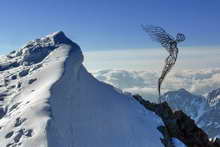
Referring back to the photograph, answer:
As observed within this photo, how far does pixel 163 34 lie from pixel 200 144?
18288mm

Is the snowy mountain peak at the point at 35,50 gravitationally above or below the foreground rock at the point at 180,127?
above

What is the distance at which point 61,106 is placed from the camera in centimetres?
2544

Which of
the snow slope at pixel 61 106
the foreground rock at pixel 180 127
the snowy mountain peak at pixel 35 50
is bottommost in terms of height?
the foreground rock at pixel 180 127

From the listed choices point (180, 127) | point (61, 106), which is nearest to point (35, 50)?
point (61, 106)

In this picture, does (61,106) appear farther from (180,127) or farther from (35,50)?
(180,127)

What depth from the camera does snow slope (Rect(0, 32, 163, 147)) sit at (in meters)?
21.7

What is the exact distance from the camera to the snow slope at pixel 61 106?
21734mm

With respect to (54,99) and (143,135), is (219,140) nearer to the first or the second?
(143,135)

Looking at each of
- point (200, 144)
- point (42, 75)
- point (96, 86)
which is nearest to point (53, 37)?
point (96, 86)

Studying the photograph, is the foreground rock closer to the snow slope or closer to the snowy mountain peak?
the snow slope

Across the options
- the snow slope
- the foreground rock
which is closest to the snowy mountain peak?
the snow slope

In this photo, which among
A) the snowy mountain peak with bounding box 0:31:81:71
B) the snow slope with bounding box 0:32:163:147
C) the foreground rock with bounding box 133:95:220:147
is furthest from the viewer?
the foreground rock with bounding box 133:95:220:147

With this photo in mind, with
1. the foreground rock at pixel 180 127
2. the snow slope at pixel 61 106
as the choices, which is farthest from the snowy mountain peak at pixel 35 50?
the foreground rock at pixel 180 127

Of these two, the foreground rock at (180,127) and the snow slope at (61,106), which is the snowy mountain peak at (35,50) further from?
the foreground rock at (180,127)
